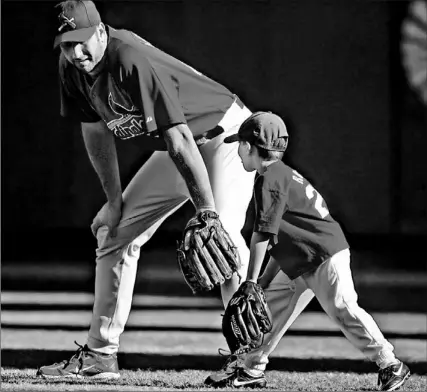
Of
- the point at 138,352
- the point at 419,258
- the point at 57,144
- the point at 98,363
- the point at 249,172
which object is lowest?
the point at 419,258

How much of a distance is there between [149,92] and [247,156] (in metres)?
0.50

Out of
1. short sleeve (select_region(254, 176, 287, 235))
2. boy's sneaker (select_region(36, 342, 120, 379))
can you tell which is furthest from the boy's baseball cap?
boy's sneaker (select_region(36, 342, 120, 379))

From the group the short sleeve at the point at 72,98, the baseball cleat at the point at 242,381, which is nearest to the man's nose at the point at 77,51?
the short sleeve at the point at 72,98

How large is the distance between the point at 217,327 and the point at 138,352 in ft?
3.26

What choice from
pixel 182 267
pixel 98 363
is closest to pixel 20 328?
pixel 98 363

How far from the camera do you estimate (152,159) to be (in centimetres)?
447

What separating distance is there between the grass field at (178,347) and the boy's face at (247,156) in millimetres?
951

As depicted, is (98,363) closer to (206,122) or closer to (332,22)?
(206,122)

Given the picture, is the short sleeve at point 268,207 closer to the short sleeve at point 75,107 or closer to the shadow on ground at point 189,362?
the short sleeve at point 75,107

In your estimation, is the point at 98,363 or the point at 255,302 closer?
the point at 255,302

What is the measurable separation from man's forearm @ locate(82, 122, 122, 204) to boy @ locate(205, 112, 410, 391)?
638 mm

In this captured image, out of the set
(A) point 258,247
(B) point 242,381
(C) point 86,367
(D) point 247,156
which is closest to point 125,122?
(D) point 247,156

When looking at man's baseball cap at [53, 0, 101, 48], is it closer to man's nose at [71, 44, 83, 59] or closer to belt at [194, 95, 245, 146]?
man's nose at [71, 44, 83, 59]

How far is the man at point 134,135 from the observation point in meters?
3.87
